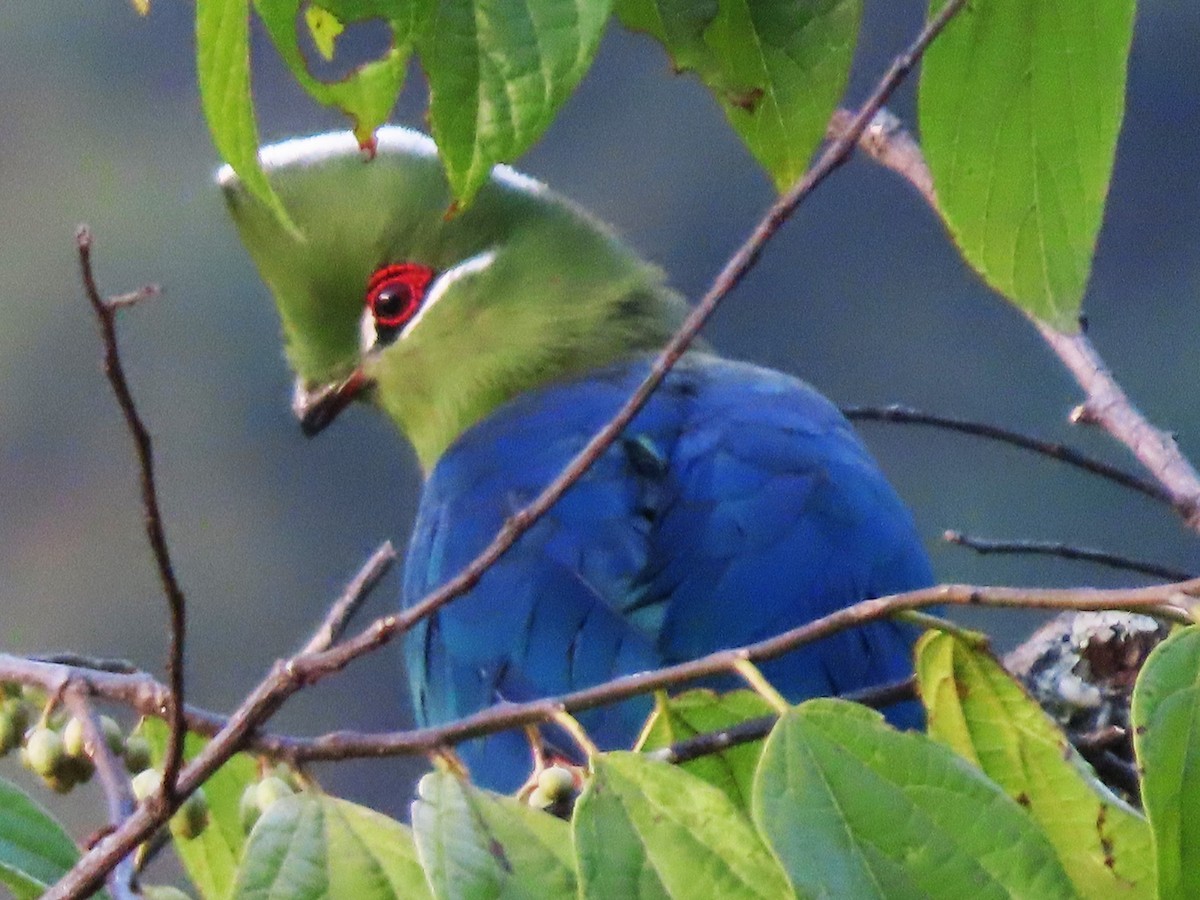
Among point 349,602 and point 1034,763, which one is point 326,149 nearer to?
point 349,602

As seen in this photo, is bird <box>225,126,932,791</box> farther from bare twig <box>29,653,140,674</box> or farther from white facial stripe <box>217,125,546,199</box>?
bare twig <box>29,653,140,674</box>

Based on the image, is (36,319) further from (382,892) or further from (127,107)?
(382,892)

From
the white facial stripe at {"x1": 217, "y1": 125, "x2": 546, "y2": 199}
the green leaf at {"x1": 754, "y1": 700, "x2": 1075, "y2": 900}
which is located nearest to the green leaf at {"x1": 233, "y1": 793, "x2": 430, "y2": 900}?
the green leaf at {"x1": 754, "y1": 700, "x2": 1075, "y2": 900}

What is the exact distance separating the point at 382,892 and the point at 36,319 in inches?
221

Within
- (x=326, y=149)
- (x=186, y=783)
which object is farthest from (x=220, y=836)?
(x=326, y=149)

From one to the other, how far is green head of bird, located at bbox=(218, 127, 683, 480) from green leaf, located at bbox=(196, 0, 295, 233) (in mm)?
1263

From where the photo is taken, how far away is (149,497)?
660 mm

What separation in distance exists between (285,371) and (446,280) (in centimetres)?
299

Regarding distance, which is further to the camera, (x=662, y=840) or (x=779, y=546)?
(x=779, y=546)

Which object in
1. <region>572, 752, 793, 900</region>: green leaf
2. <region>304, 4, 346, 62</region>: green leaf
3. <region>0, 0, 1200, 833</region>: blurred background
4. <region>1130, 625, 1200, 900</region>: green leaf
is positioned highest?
<region>304, 4, 346, 62</region>: green leaf

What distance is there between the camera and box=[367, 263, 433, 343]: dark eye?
203 cm

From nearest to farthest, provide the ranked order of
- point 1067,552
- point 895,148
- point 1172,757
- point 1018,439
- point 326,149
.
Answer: point 1172,757
point 1067,552
point 1018,439
point 895,148
point 326,149

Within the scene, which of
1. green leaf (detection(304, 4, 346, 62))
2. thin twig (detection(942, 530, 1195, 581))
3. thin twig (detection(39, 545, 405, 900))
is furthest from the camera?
thin twig (detection(942, 530, 1195, 581))

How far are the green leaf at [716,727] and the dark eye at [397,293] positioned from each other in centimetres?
132
